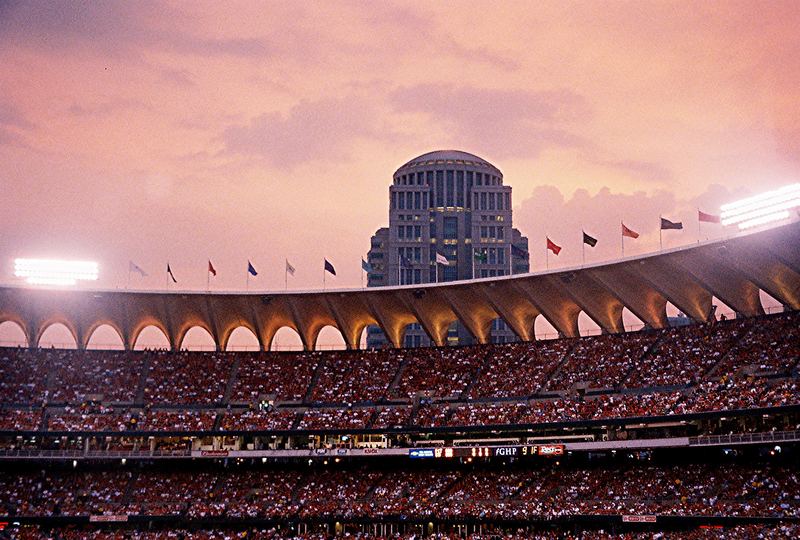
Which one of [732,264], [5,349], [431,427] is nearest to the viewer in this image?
[732,264]

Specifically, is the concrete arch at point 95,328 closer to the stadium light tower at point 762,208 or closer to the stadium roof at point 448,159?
the stadium light tower at point 762,208

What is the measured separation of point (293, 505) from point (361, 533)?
21.9 ft

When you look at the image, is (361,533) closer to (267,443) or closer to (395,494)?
(395,494)

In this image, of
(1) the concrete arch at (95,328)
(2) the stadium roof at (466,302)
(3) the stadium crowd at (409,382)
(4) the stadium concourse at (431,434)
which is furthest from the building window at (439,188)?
(1) the concrete arch at (95,328)

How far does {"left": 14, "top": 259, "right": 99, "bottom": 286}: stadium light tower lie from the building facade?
81822mm

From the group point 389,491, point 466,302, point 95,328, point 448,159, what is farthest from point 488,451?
point 448,159

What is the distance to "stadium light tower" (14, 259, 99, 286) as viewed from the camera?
86.8 metres

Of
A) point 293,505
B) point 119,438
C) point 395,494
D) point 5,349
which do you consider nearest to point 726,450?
point 395,494

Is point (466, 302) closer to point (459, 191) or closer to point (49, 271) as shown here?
point (49, 271)

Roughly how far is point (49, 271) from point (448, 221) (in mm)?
93360

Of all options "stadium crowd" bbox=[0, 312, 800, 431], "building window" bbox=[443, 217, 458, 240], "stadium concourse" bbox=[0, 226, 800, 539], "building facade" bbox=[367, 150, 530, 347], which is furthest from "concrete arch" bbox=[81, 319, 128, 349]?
"building window" bbox=[443, 217, 458, 240]

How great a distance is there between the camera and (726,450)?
6800 cm

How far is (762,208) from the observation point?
215ft

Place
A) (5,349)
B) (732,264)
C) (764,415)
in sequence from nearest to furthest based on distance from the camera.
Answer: (764,415)
(732,264)
(5,349)
